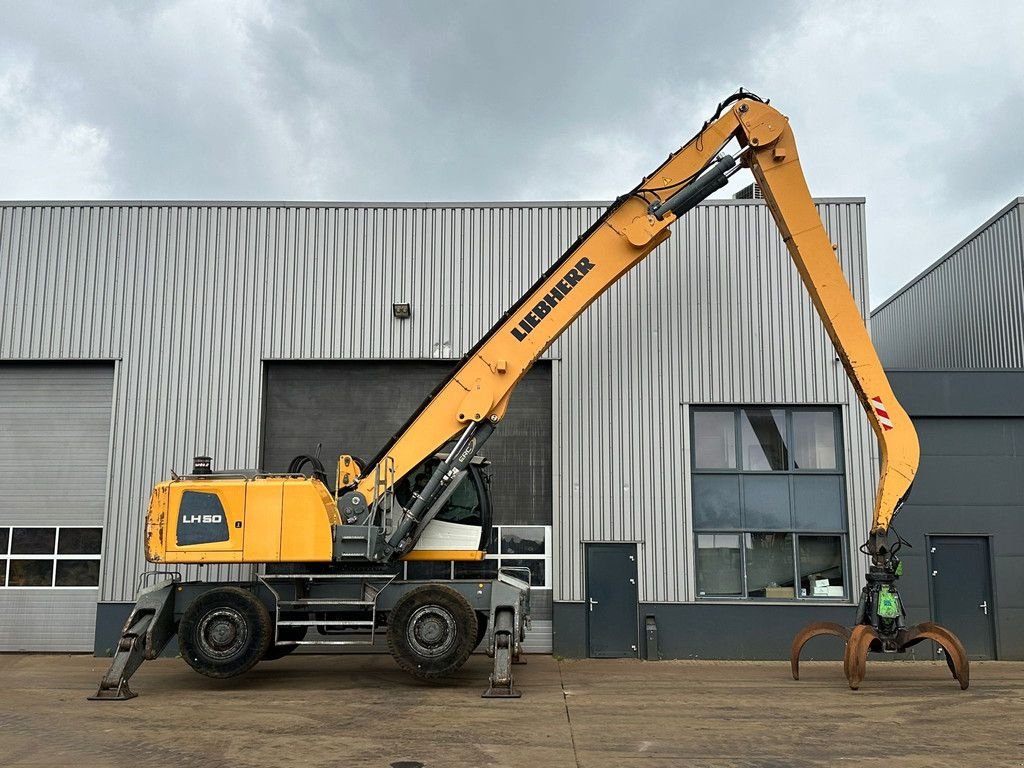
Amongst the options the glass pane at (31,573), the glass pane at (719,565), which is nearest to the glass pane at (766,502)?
the glass pane at (719,565)

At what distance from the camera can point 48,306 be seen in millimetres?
16531

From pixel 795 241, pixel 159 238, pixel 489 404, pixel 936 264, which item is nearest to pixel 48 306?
pixel 159 238

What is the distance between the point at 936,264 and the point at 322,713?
57.6ft

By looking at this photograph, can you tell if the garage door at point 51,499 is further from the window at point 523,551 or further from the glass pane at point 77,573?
the window at point 523,551

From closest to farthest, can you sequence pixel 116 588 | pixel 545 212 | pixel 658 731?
1. pixel 658 731
2. pixel 116 588
3. pixel 545 212

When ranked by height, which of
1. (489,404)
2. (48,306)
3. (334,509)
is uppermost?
(48,306)

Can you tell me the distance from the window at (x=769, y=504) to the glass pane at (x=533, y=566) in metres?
2.73

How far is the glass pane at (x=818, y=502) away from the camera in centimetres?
1566

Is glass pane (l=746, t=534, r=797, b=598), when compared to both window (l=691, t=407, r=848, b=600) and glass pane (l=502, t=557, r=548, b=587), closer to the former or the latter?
window (l=691, t=407, r=848, b=600)

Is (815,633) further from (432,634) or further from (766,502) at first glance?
(432,634)

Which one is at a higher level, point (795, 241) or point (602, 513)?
point (795, 241)

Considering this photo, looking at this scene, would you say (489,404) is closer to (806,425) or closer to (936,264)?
(806,425)

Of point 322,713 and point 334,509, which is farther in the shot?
point 334,509

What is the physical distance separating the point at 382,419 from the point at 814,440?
782 centimetres
